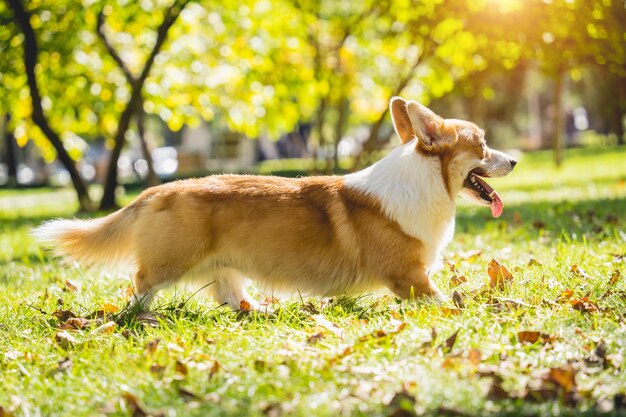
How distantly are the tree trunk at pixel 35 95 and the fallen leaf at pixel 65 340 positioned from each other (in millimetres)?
9367

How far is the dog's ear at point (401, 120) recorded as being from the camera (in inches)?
194

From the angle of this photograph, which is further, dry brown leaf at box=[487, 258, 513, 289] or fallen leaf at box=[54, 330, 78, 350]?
dry brown leaf at box=[487, 258, 513, 289]

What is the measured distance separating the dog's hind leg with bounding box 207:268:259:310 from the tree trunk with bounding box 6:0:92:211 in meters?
8.86

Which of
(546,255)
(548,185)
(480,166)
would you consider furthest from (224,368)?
(548,185)

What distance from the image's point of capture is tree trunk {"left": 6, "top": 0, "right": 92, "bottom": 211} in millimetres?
12016

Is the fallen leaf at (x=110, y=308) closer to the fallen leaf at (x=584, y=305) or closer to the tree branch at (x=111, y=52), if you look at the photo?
the fallen leaf at (x=584, y=305)

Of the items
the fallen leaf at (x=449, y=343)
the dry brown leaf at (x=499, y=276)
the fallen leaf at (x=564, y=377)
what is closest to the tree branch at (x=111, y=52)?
the dry brown leaf at (x=499, y=276)

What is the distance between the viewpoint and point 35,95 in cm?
1268

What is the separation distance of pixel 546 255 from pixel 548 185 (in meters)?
10.1

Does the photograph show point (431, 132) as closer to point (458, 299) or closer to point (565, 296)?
point (458, 299)

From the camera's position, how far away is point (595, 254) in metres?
5.61

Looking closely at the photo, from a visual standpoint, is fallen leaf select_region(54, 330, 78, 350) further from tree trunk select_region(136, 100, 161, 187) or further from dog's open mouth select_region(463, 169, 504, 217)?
tree trunk select_region(136, 100, 161, 187)

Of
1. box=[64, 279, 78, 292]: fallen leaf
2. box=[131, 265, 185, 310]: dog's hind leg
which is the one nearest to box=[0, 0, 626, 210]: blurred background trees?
box=[64, 279, 78, 292]: fallen leaf

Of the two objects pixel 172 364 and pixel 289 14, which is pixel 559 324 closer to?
pixel 172 364
